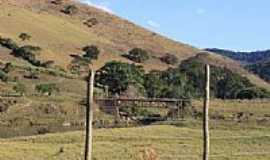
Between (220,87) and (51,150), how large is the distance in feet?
258

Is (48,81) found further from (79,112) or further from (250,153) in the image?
(250,153)

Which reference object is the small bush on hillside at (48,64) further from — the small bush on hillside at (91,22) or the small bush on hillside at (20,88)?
the small bush on hillside at (91,22)

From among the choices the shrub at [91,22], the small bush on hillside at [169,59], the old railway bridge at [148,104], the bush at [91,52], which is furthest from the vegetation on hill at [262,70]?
the old railway bridge at [148,104]

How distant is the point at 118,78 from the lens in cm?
9388

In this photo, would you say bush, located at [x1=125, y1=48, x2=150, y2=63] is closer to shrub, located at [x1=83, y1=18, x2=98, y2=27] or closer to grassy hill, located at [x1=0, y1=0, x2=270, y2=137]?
grassy hill, located at [x1=0, y1=0, x2=270, y2=137]

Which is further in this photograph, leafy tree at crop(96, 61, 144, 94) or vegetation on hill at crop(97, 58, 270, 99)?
vegetation on hill at crop(97, 58, 270, 99)

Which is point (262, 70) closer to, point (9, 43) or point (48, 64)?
point (48, 64)

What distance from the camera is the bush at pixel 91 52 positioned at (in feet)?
406

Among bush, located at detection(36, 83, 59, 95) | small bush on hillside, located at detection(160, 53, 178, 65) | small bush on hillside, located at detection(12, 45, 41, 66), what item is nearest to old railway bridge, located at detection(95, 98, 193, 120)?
bush, located at detection(36, 83, 59, 95)

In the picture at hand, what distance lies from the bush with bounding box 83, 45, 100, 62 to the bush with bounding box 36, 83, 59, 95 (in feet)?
109

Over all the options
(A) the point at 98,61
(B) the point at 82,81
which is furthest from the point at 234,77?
(B) the point at 82,81

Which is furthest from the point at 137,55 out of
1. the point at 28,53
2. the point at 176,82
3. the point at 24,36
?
the point at 176,82

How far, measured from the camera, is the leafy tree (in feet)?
303

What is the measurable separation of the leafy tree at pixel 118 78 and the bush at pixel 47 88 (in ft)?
22.4
